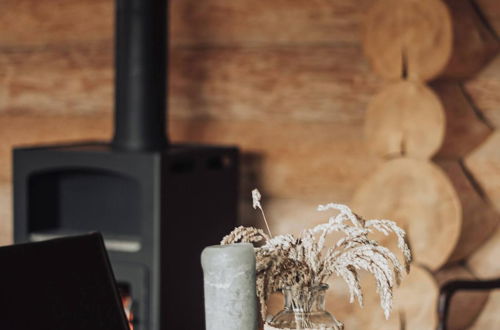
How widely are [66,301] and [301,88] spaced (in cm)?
177

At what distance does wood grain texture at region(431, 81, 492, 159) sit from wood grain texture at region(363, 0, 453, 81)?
0.37 ft

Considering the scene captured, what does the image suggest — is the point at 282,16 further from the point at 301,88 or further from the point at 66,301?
the point at 66,301

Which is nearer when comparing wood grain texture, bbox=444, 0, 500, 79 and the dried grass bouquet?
the dried grass bouquet

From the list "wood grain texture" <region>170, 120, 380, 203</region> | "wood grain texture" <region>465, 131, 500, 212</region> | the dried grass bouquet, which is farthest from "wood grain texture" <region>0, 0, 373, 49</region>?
the dried grass bouquet

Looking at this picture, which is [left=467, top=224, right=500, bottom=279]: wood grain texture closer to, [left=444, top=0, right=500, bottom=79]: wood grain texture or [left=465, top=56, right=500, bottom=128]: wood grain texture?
[left=465, top=56, right=500, bottom=128]: wood grain texture

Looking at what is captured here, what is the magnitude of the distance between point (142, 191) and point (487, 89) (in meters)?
1.14

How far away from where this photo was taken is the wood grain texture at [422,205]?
248cm

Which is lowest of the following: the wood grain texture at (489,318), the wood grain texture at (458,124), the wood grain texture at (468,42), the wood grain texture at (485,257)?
the wood grain texture at (489,318)

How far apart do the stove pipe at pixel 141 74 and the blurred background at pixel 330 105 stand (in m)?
0.33

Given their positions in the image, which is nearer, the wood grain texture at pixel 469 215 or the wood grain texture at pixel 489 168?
the wood grain texture at pixel 469 215

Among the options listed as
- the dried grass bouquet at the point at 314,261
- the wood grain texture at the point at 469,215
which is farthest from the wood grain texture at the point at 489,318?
the dried grass bouquet at the point at 314,261

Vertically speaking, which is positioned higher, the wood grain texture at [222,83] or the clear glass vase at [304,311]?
the wood grain texture at [222,83]

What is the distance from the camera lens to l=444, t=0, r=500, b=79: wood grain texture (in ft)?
8.13

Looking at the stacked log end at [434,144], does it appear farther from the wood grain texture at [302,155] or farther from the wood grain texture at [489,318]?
the wood grain texture at [302,155]
